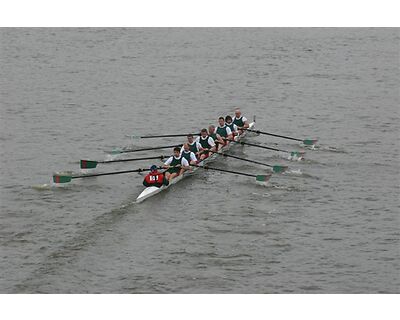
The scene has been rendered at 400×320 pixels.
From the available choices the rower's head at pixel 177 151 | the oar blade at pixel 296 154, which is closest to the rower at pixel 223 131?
the oar blade at pixel 296 154

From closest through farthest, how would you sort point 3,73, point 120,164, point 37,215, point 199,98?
point 37,215 < point 120,164 < point 199,98 < point 3,73

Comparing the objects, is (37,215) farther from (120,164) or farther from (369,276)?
(369,276)

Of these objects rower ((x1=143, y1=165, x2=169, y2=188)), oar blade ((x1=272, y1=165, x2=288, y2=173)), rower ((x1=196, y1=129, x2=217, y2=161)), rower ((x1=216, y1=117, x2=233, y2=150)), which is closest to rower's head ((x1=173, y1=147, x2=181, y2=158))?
rower ((x1=143, y1=165, x2=169, y2=188))

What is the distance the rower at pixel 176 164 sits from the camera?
26297mm

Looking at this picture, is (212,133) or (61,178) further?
(212,133)

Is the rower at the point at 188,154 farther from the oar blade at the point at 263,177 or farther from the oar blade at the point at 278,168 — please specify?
the oar blade at the point at 278,168

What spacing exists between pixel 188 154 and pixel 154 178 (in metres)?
2.64

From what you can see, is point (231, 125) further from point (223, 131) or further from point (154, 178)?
point (154, 178)

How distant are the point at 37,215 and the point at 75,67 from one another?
31.5 metres

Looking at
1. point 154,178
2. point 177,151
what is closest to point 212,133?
point 177,151

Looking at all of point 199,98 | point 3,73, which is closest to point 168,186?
point 199,98

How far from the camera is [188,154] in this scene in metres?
27.1

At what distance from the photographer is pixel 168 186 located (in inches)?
1026

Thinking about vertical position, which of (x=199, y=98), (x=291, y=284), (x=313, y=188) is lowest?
(x=291, y=284)
